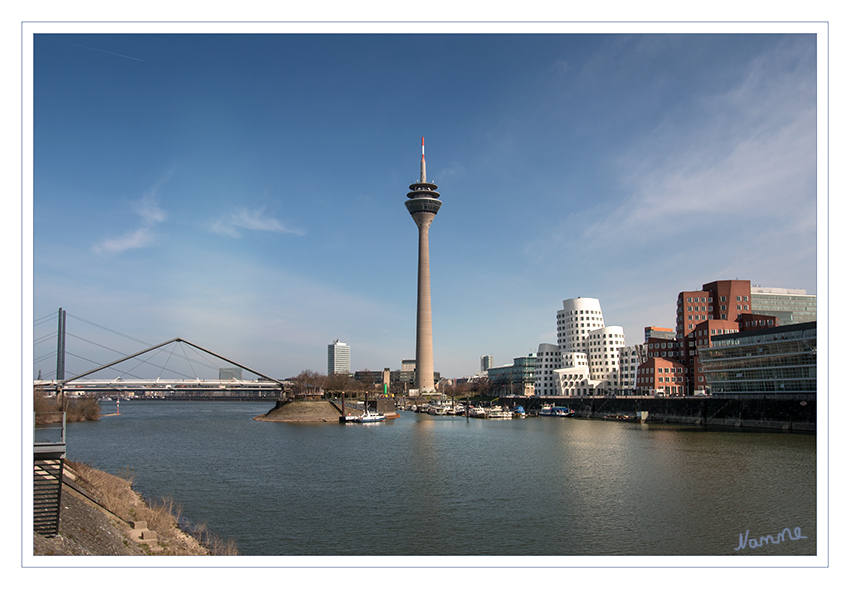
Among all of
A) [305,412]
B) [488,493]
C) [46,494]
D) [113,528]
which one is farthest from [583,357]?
[46,494]

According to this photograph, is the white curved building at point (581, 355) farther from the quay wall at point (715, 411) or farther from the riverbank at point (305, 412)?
the riverbank at point (305, 412)

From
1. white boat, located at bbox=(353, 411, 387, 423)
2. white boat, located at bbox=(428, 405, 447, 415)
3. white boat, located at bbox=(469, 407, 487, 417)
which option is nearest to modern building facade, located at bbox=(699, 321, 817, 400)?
white boat, located at bbox=(469, 407, 487, 417)

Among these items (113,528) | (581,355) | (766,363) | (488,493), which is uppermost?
(766,363)

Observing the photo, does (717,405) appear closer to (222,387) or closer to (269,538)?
(269,538)

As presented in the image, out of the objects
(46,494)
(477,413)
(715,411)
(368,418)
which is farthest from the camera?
(477,413)

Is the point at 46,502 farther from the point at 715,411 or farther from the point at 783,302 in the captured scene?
the point at 783,302

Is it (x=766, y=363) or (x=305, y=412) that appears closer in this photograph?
(x=766, y=363)

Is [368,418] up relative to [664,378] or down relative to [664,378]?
down
